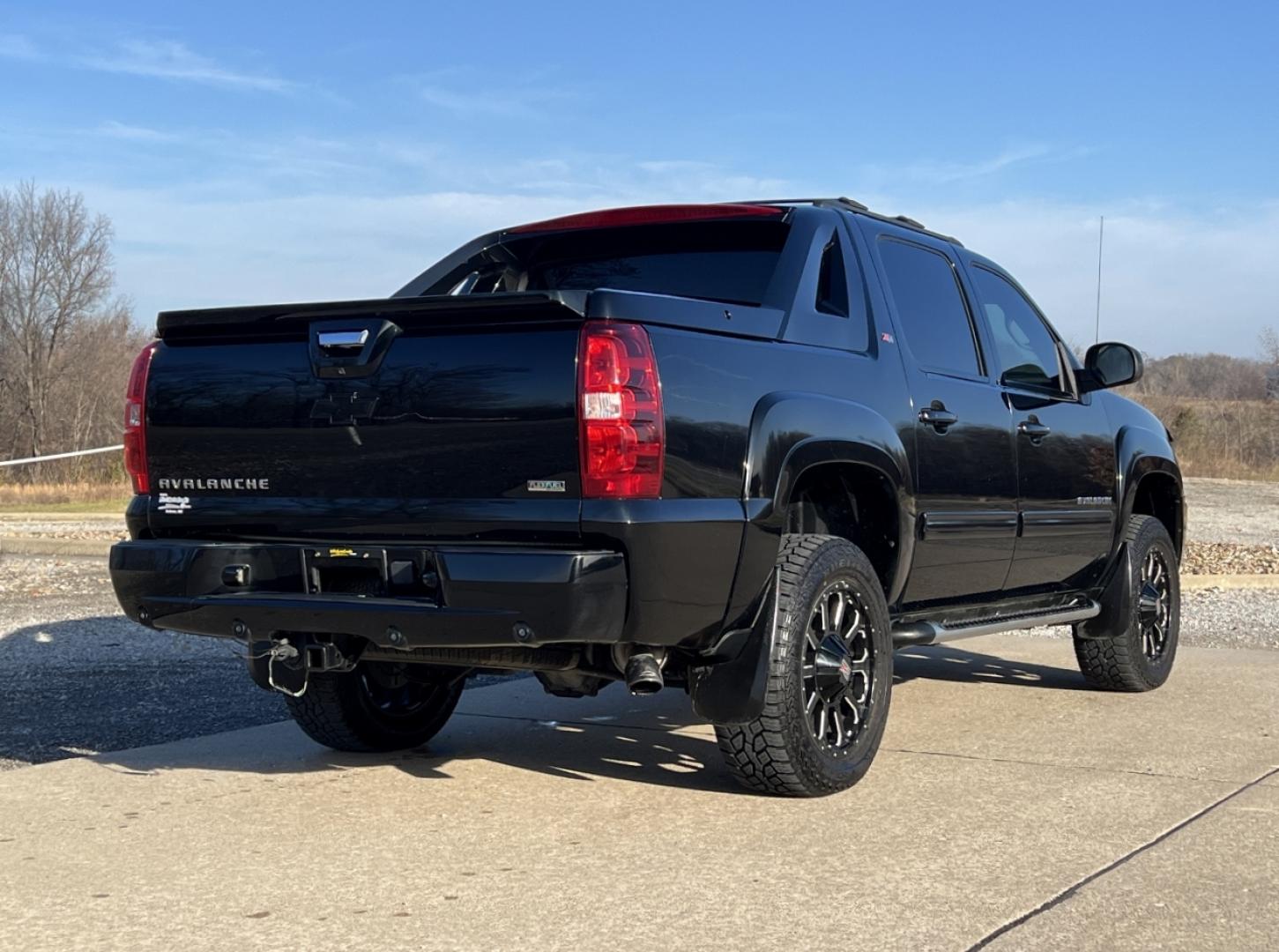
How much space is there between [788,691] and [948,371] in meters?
1.86

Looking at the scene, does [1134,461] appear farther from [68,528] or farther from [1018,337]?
[68,528]

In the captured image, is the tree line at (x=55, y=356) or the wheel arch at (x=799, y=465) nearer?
the wheel arch at (x=799, y=465)

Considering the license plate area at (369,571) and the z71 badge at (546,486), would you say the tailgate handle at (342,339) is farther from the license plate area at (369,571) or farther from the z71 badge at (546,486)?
the z71 badge at (546,486)

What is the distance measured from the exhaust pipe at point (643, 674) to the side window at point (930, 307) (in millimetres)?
1948

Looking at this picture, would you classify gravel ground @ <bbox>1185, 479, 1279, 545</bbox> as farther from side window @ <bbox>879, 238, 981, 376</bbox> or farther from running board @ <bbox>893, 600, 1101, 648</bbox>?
side window @ <bbox>879, 238, 981, 376</bbox>

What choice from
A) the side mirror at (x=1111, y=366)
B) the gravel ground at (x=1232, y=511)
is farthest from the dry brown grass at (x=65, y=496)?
the side mirror at (x=1111, y=366)

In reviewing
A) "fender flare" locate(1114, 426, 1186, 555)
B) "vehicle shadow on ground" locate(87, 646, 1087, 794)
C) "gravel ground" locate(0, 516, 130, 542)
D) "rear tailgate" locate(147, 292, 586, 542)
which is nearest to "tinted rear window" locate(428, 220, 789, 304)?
"rear tailgate" locate(147, 292, 586, 542)

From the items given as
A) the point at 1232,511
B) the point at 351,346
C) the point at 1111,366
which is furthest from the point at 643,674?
the point at 1232,511

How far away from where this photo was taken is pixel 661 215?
19.3 feet

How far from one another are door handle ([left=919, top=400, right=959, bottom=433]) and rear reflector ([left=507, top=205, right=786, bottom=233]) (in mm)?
923

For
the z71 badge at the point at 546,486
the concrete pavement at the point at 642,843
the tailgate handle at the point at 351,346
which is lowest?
the concrete pavement at the point at 642,843

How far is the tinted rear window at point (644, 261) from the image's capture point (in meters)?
5.77

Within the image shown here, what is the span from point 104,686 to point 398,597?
3.80 metres

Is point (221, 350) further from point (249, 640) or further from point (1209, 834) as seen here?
point (1209, 834)
